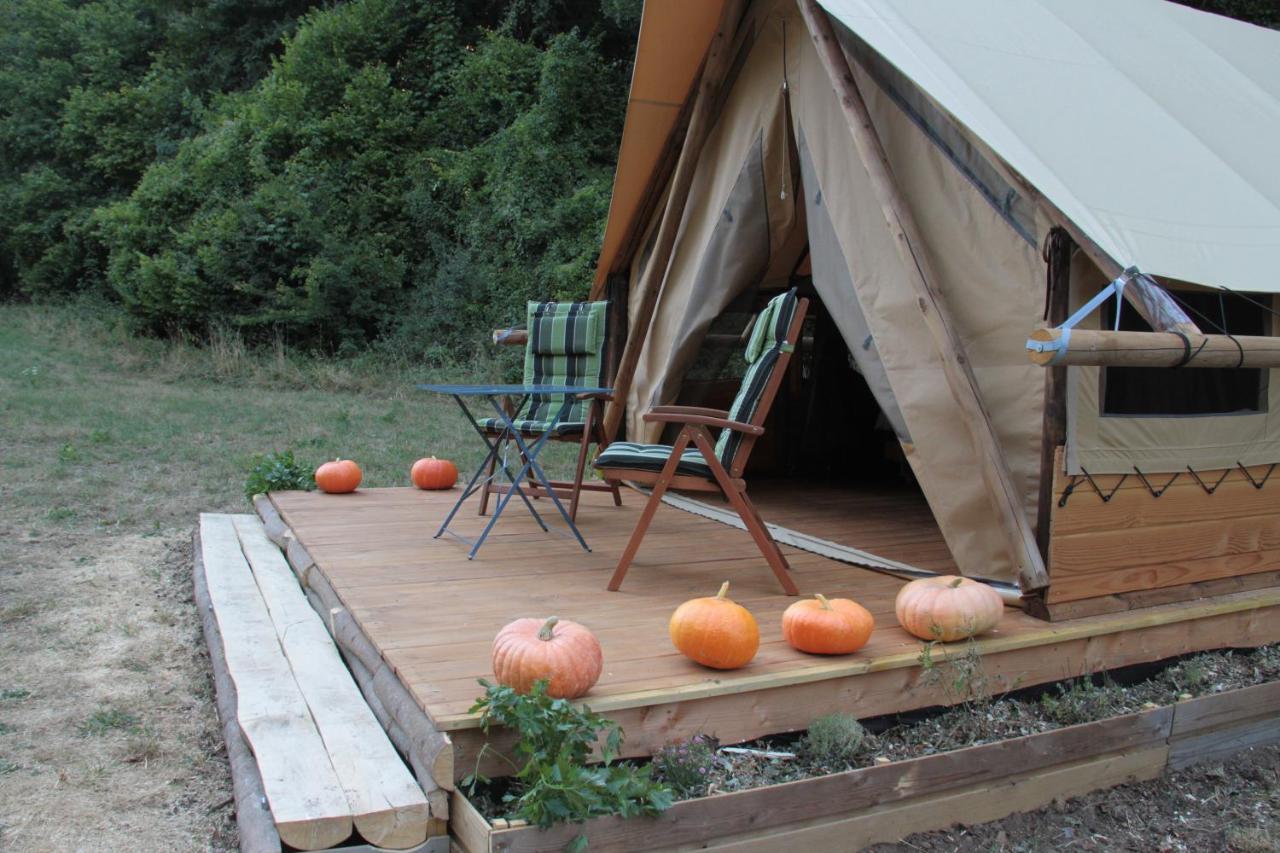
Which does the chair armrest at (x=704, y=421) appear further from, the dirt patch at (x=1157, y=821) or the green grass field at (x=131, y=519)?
the green grass field at (x=131, y=519)

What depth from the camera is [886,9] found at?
3.54 meters

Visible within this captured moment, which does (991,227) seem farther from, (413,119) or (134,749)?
(413,119)

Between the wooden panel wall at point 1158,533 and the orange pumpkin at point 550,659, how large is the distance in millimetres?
1488

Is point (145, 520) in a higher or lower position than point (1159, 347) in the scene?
lower

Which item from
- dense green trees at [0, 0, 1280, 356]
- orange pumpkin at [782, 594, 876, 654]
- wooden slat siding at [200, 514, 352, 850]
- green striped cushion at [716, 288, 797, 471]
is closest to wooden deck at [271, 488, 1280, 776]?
orange pumpkin at [782, 594, 876, 654]

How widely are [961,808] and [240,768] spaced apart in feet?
5.64

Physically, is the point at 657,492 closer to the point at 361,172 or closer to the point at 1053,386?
the point at 1053,386

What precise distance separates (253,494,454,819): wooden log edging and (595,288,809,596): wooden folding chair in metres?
0.86

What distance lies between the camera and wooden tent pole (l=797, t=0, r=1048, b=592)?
298 cm

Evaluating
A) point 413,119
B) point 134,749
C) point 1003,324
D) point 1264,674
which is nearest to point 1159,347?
point 1003,324

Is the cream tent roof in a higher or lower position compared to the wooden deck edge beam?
higher

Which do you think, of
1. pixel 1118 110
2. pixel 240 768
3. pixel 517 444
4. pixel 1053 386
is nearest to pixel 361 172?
pixel 517 444

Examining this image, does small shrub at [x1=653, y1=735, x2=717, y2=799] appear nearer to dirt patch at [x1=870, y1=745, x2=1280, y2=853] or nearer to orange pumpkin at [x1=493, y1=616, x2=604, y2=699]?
orange pumpkin at [x1=493, y1=616, x2=604, y2=699]

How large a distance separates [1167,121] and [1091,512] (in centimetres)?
148
